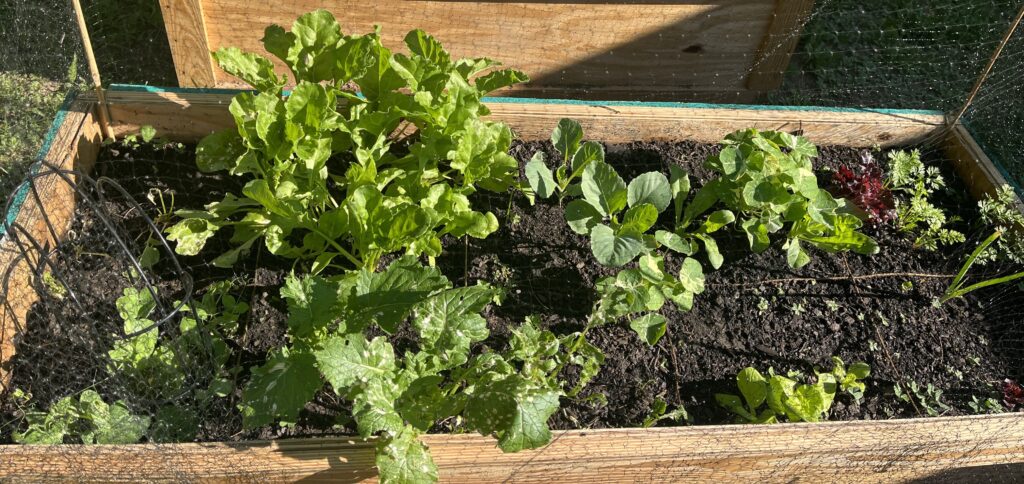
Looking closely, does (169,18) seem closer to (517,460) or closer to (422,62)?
(422,62)

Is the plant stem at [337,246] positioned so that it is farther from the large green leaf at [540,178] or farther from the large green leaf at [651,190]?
the large green leaf at [651,190]

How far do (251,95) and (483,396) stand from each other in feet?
3.49

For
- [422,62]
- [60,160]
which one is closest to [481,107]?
[422,62]

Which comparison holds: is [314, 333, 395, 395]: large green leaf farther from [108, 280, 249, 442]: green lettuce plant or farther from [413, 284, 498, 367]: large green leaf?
[108, 280, 249, 442]: green lettuce plant

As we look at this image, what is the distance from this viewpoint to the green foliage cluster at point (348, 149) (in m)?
2.32

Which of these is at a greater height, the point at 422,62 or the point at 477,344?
the point at 422,62

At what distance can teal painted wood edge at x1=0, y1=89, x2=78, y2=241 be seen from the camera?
7.78ft

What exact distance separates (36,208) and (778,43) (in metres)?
2.50

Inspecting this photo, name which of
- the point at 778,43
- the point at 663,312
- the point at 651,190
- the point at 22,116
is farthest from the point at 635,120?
the point at 22,116

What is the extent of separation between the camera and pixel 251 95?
2.44 metres

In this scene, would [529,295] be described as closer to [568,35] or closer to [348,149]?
[348,149]

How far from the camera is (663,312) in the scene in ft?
8.59

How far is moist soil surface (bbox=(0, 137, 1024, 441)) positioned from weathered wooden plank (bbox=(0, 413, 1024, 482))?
0.14 metres

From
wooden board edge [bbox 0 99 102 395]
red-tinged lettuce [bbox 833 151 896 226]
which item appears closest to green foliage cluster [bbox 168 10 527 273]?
wooden board edge [bbox 0 99 102 395]
